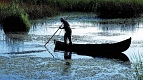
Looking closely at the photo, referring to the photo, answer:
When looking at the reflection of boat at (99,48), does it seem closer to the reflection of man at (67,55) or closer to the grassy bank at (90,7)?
the reflection of man at (67,55)

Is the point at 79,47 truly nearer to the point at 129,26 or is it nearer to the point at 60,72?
the point at 60,72

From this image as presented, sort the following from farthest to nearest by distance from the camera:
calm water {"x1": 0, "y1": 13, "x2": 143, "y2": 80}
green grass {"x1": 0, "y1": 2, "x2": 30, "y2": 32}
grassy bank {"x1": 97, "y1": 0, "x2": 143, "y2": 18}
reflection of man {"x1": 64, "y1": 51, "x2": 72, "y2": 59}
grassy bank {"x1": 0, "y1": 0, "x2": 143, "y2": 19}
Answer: grassy bank {"x1": 97, "y1": 0, "x2": 143, "y2": 18} < grassy bank {"x1": 0, "y1": 0, "x2": 143, "y2": 19} < green grass {"x1": 0, "y1": 2, "x2": 30, "y2": 32} < reflection of man {"x1": 64, "y1": 51, "x2": 72, "y2": 59} < calm water {"x1": 0, "y1": 13, "x2": 143, "y2": 80}

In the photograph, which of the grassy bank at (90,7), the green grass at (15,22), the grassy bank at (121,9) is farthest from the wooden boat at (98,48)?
the grassy bank at (121,9)

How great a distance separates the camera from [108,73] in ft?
42.8

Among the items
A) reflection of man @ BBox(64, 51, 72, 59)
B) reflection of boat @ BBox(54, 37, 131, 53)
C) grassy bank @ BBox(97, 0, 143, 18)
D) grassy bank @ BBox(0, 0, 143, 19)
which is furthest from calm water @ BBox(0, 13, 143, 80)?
grassy bank @ BBox(97, 0, 143, 18)

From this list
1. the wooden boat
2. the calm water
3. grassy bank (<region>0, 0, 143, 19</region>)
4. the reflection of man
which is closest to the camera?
the calm water

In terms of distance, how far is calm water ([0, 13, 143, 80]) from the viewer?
12.9 metres

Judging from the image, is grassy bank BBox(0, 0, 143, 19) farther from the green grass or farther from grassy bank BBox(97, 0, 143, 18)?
the green grass

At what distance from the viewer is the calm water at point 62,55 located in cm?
1288

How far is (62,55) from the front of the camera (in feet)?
54.0

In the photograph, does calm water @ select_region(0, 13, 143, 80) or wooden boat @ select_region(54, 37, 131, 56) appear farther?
wooden boat @ select_region(54, 37, 131, 56)

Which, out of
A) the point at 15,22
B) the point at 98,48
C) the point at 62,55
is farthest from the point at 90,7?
the point at 62,55

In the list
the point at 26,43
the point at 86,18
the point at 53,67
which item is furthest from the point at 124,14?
the point at 53,67

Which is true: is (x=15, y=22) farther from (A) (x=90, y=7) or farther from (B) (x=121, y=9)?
(A) (x=90, y=7)
